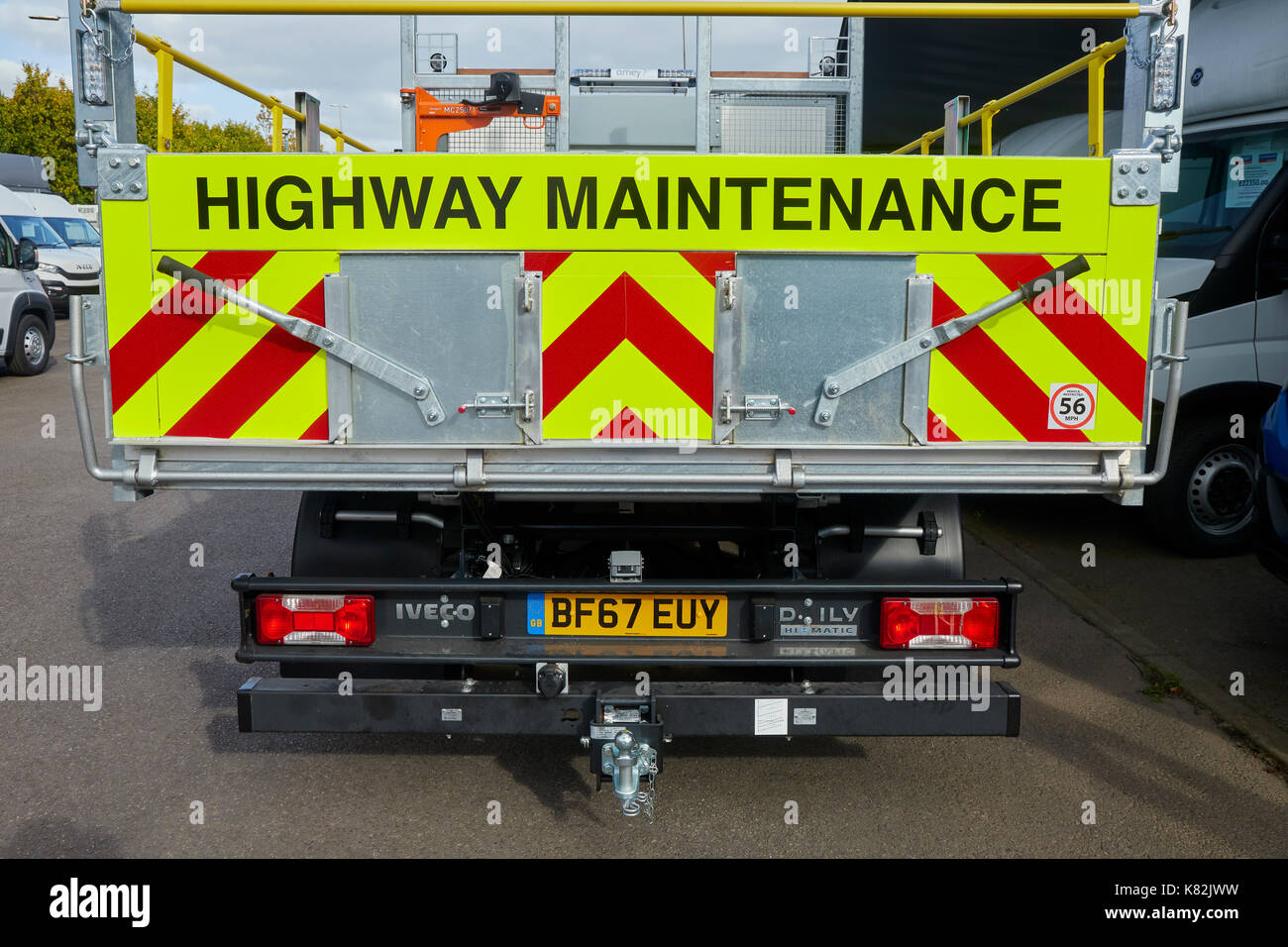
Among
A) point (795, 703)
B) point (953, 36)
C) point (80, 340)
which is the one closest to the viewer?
point (80, 340)

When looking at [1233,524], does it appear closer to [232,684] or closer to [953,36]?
[953,36]

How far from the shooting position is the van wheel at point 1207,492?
21.0ft

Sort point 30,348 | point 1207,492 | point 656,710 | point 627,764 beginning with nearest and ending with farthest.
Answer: point 627,764
point 656,710
point 1207,492
point 30,348

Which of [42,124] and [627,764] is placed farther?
[42,124]

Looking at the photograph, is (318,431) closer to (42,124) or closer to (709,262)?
(709,262)

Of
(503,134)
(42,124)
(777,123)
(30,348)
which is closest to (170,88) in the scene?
(503,134)

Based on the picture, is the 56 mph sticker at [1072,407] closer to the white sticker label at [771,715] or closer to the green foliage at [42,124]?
the white sticker label at [771,715]

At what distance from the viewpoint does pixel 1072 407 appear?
3.02 metres

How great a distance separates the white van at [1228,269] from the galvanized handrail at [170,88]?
4800 millimetres

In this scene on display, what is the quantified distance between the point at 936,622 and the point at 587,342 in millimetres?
1339

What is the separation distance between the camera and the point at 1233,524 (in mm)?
6520

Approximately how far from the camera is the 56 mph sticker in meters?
3.01
